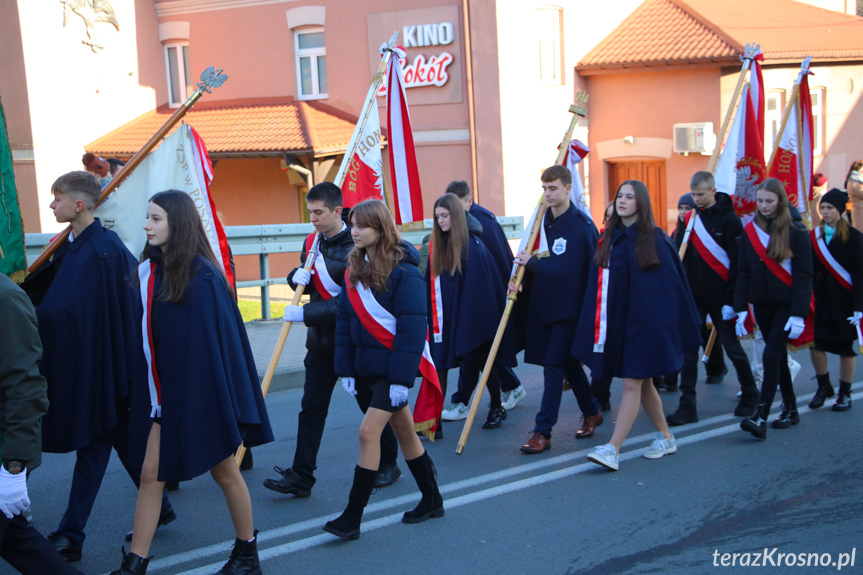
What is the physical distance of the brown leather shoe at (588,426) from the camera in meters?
6.50

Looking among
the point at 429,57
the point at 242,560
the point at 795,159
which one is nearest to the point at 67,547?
the point at 242,560

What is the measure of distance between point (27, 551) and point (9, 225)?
1960 mm

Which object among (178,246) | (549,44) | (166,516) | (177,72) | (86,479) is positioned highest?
(177,72)

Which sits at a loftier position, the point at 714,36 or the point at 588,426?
the point at 714,36

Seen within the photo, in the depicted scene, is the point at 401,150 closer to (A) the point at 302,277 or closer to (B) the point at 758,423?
(A) the point at 302,277

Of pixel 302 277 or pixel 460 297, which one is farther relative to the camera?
pixel 460 297

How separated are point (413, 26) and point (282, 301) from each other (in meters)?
6.49

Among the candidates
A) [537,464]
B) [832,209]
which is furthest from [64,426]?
[832,209]

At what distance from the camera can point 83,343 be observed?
4.47 m

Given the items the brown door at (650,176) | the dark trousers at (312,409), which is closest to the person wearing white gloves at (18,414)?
the dark trousers at (312,409)

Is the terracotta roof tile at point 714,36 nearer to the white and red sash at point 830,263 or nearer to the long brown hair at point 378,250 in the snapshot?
the white and red sash at point 830,263

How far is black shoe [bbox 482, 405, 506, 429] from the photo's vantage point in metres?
6.88

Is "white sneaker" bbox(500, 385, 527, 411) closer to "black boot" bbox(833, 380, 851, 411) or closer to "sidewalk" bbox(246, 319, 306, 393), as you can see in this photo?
"sidewalk" bbox(246, 319, 306, 393)

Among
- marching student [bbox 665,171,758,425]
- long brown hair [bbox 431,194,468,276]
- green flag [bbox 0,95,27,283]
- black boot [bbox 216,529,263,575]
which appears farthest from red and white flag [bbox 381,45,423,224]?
black boot [bbox 216,529,263,575]
